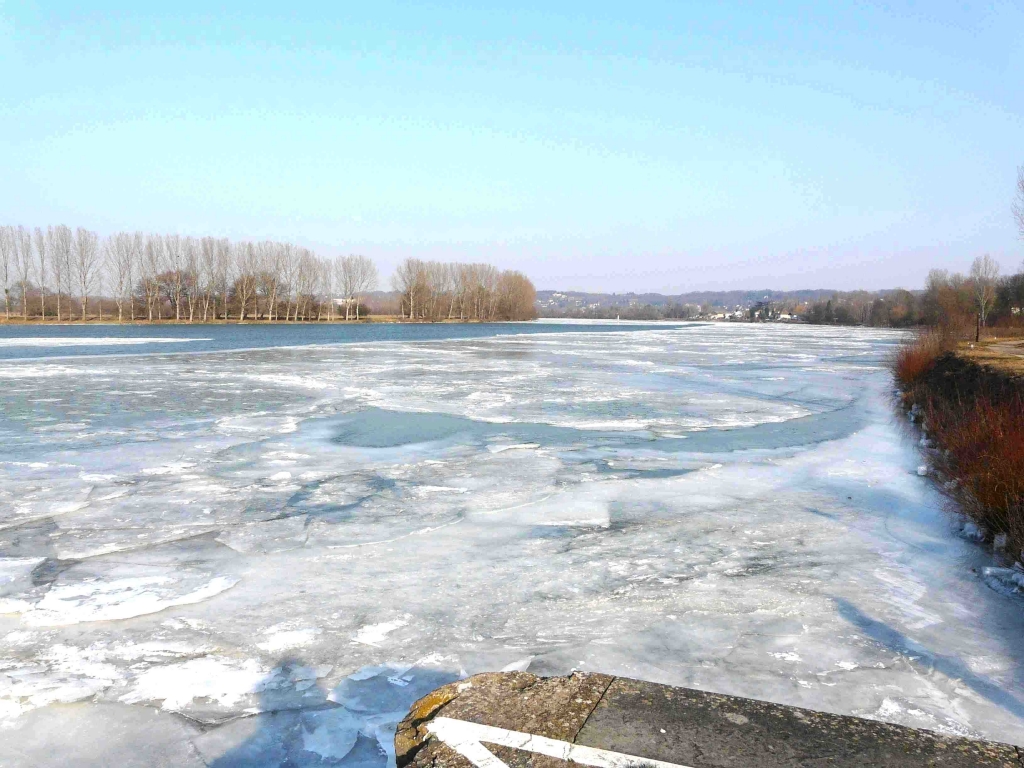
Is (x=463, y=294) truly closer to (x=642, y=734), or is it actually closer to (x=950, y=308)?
(x=950, y=308)

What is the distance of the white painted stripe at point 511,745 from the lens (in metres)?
1.90

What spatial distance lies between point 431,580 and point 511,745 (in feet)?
7.58

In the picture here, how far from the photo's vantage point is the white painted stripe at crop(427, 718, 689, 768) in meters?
1.90

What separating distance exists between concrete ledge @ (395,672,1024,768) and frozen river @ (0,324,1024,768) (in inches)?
25.3

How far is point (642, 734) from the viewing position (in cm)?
204

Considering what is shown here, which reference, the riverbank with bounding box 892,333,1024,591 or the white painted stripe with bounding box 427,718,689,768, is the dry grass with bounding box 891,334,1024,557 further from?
the white painted stripe with bounding box 427,718,689,768

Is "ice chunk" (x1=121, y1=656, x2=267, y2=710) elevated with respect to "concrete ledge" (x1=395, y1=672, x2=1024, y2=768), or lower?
lower

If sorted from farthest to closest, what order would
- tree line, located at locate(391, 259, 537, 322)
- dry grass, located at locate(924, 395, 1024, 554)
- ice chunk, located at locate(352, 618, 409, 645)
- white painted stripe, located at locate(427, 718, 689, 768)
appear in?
tree line, located at locate(391, 259, 537, 322)
dry grass, located at locate(924, 395, 1024, 554)
ice chunk, located at locate(352, 618, 409, 645)
white painted stripe, located at locate(427, 718, 689, 768)

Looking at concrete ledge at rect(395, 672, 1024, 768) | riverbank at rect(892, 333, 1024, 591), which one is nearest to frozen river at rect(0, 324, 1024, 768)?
riverbank at rect(892, 333, 1024, 591)

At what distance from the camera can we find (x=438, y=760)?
6.25 feet

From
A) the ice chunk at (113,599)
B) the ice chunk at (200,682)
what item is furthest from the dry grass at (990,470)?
the ice chunk at (113,599)

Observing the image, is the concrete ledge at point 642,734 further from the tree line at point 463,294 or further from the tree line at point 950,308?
the tree line at point 463,294

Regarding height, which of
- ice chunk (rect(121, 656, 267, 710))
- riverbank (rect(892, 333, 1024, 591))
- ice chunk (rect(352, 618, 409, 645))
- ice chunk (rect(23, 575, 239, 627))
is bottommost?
ice chunk (rect(352, 618, 409, 645))

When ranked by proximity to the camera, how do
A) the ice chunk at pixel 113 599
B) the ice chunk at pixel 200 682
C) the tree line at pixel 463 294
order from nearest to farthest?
1. the ice chunk at pixel 200 682
2. the ice chunk at pixel 113 599
3. the tree line at pixel 463 294
